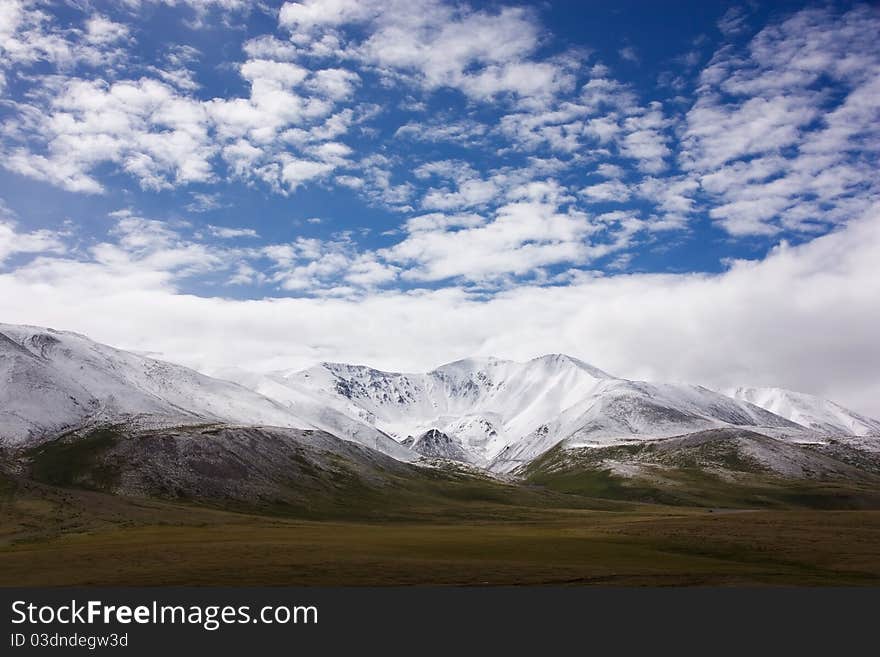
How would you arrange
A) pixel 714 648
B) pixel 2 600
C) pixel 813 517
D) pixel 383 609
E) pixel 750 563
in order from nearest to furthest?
1. pixel 714 648
2. pixel 383 609
3. pixel 2 600
4. pixel 750 563
5. pixel 813 517

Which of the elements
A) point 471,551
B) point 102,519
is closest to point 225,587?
point 471,551

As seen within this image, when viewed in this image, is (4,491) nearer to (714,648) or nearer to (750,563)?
(750,563)

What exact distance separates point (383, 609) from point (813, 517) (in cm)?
9320

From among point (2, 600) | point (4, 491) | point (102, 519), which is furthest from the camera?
point (4, 491)

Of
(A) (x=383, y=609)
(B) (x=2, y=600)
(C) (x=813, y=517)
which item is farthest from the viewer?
(C) (x=813, y=517)

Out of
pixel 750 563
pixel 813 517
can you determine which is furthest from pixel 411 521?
pixel 750 563

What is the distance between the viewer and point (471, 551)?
87500mm

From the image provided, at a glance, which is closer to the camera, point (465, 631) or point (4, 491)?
point (465, 631)

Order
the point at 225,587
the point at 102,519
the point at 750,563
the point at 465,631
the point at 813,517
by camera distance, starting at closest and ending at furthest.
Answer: the point at 465,631, the point at 225,587, the point at 750,563, the point at 813,517, the point at 102,519

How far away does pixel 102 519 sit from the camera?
151 meters

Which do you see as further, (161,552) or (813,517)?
(813,517)

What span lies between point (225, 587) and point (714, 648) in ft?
125

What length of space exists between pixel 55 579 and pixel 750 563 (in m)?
69.5

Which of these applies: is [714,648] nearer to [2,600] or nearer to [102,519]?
[2,600]
